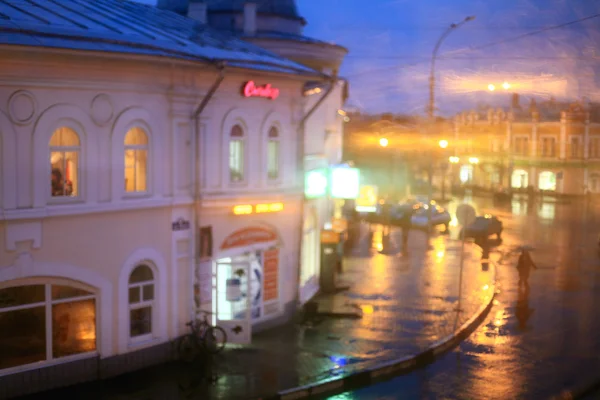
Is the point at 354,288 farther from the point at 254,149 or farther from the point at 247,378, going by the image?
the point at 247,378

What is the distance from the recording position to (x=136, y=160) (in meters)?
14.0

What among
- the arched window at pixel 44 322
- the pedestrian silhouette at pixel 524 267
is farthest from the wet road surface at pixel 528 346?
the arched window at pixel 44 322

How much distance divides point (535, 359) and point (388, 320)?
415 centimetres

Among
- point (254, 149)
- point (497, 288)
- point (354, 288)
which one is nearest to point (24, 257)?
point (254, 149)

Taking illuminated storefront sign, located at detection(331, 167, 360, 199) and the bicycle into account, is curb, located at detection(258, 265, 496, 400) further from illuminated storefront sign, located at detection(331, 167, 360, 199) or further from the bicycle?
illuminated storefront sign, located at detection(331, 167, 360, 199)

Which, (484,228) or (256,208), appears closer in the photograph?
(256,208)

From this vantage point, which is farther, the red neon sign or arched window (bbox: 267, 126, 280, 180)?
arched window (bbox: 267, 126, 280, 180)

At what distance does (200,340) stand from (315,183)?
6939mm

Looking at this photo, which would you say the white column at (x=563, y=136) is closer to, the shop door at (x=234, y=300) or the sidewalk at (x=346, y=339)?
the sidewalk at (x=346, y=339)

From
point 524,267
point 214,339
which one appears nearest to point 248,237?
point 214,339

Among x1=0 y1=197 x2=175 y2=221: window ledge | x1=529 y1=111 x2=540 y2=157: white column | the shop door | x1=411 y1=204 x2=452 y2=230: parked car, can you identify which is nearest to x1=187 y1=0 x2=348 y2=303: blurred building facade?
the shop door

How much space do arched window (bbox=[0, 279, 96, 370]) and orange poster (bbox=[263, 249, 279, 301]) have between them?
16.7 feet

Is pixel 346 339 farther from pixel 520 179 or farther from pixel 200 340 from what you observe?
pixel 520 179

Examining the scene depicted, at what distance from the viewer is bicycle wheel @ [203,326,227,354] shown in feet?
48.5
